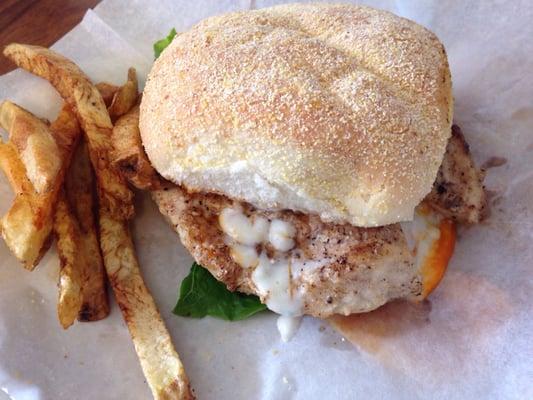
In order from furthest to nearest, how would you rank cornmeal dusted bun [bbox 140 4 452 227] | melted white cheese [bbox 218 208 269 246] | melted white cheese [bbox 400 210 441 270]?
melted white cheese [bbox 400 210 441 270] < melted white cheese [bbox 218 208 269 246] < cornmeal dusted bun [bbox 140 4 452 227]

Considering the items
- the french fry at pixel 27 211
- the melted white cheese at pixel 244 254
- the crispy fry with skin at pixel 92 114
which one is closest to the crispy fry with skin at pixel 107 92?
the crispy fry with skin at pixel 92 114

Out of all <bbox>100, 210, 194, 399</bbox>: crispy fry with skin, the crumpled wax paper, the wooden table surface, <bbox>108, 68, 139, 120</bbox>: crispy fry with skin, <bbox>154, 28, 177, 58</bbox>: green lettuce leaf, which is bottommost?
the crumpled wax paper

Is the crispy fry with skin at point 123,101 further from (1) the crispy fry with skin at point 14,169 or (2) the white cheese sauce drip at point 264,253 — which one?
(2) the white cheese sauce drip at point 264,253

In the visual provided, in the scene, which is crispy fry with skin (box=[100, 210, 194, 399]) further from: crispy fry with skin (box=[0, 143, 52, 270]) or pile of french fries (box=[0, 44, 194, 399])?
crispy fry with skin (box=[0, 143, 52, 270])

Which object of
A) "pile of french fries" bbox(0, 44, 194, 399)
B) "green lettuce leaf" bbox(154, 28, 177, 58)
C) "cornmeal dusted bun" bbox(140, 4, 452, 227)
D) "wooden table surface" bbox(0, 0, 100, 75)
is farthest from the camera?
"wooden table surface" bbox(0, 0, 100, 75)

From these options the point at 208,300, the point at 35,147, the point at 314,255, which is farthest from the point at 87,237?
the point at 314,255

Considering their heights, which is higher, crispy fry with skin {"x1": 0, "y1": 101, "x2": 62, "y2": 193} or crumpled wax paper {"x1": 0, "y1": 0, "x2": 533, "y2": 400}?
crispy fry with skin {"x1": 0, "y1": 101, "x2": 62, "y2": 193}

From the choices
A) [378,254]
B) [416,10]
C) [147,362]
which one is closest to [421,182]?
[378,254]

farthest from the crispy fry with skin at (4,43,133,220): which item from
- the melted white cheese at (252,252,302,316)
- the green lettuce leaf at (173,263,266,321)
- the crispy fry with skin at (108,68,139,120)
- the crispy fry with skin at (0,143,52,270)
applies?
the melted white cheese at (252,252,302,316)
